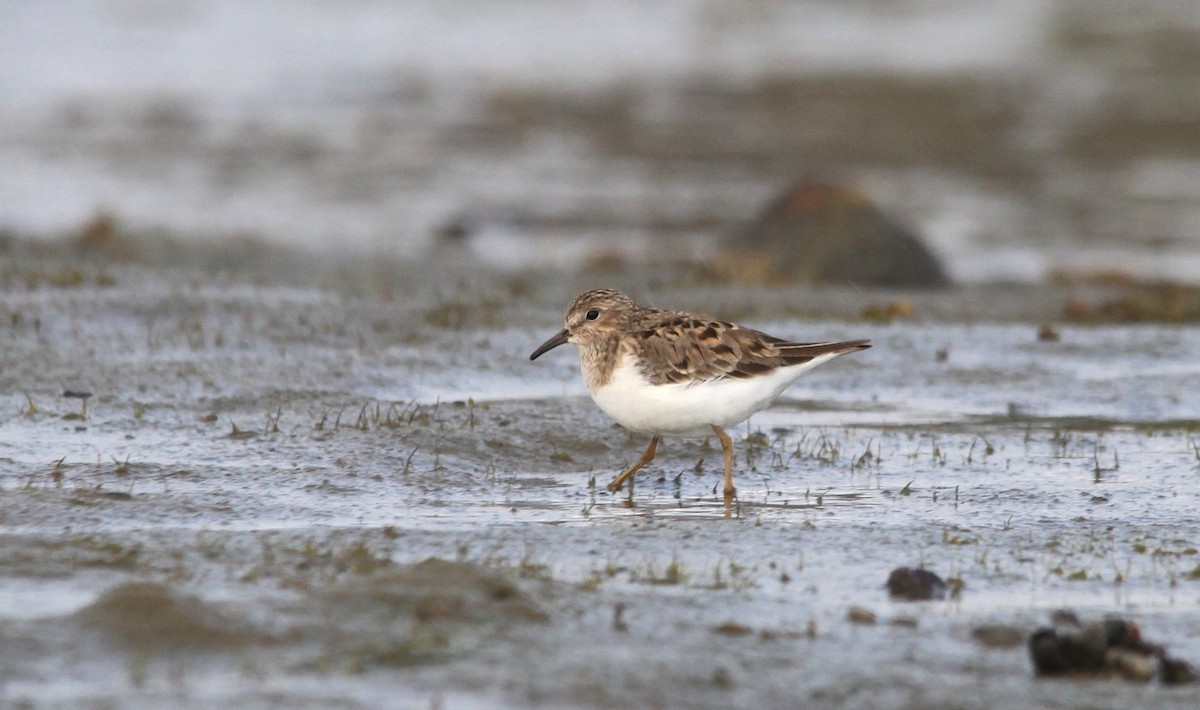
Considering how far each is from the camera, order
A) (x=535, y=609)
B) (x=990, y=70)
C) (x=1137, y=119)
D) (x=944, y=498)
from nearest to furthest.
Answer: (x=535, y=609) < (x=944, y=498) < (x=1137, y=119) < (x=990, y=70)

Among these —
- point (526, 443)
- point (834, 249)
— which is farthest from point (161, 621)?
point (834, 249)

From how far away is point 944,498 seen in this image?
990 centimetres

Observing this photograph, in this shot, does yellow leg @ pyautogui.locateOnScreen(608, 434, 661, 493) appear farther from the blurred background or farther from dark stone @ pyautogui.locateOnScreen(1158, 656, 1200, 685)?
the blurred background

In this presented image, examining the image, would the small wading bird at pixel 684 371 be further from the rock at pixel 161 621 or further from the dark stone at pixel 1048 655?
the rock at pixel 161 621

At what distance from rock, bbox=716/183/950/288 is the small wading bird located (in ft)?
30.4

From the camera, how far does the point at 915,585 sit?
7809mm

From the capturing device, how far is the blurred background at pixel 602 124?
26.6 metres

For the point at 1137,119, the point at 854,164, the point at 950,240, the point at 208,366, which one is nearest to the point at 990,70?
the point at 1137,119

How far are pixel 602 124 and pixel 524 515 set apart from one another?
28.6 meters

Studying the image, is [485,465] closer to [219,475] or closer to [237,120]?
[219,475]

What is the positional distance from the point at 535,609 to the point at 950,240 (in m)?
20.5

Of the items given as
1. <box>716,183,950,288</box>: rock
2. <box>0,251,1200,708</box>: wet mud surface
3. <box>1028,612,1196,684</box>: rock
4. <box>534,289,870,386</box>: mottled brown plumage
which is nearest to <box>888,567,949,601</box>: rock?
<box>0,251,1200,708</box>: wet mud surface

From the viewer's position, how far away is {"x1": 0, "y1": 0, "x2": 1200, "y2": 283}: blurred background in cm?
2658

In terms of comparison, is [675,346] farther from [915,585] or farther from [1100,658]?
[1100,658]
